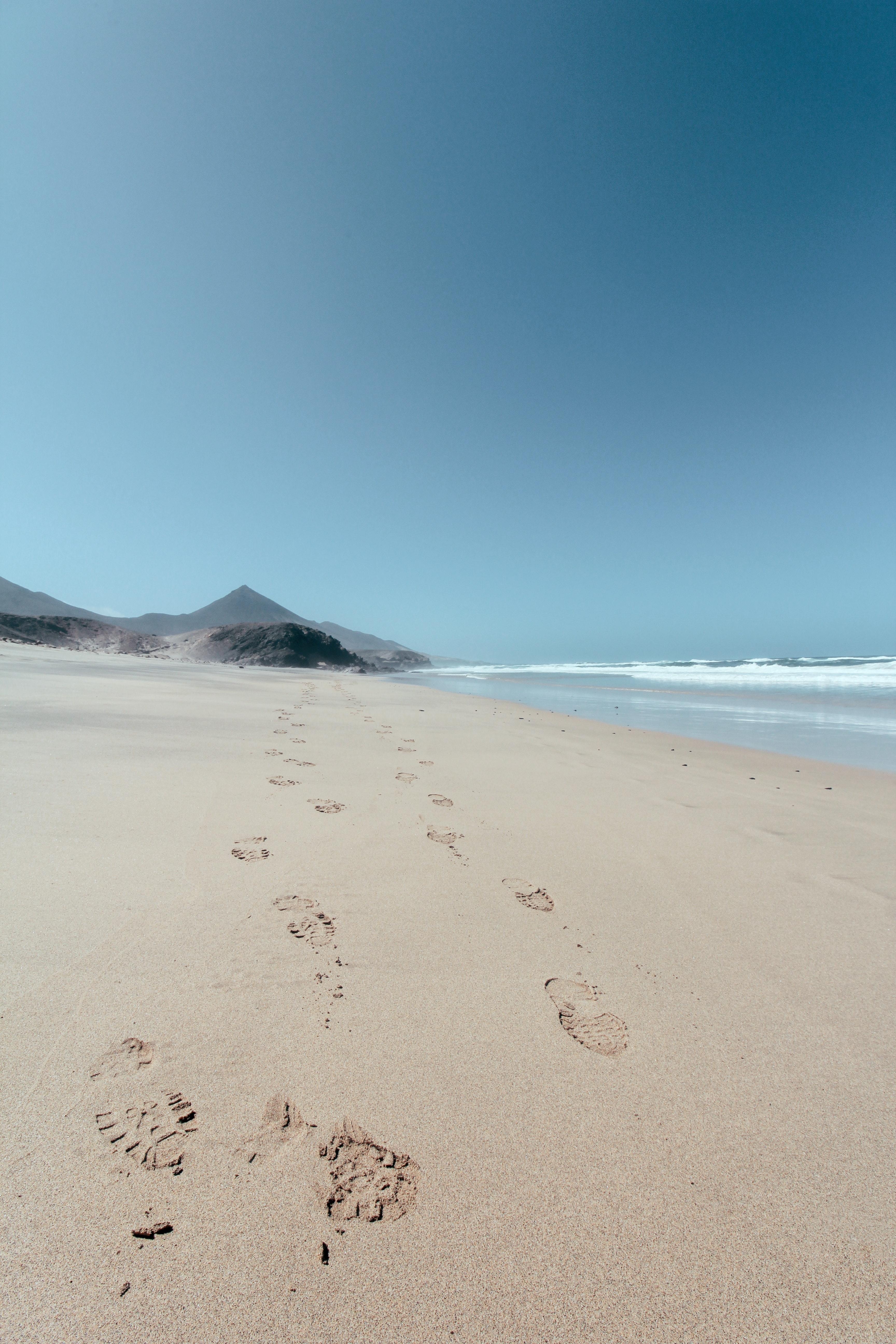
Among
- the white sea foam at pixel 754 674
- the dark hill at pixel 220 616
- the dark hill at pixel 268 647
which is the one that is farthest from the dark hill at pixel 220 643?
the dark hill at pixel 220 616

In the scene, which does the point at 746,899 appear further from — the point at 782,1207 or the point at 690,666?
the point at 690,666

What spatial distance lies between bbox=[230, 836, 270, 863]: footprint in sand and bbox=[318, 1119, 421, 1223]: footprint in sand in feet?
6.33

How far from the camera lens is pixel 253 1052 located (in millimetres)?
1800

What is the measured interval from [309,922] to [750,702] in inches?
773

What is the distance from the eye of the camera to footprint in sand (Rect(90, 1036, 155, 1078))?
165 centimetres

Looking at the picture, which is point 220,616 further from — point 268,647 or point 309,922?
point 309,922

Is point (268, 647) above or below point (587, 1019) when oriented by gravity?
above

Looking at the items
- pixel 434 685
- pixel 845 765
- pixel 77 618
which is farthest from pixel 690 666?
pixel 77 618

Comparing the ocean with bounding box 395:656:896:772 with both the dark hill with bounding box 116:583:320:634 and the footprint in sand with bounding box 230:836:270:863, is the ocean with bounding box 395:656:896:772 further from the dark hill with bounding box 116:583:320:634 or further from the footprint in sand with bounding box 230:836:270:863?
the dark hill with bounding box 116:583:320:634

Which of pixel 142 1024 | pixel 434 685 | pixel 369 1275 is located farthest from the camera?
pixel 434 685

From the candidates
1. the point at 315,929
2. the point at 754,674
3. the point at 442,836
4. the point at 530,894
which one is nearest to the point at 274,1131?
the point at 315,929

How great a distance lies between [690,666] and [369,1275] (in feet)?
200

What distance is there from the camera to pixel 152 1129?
1.49 metres

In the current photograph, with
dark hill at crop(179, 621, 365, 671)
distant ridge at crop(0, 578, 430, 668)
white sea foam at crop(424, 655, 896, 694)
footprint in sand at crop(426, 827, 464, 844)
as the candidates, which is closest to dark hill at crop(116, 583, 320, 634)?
distant ridge at crop(0, 578, 430, 668)
